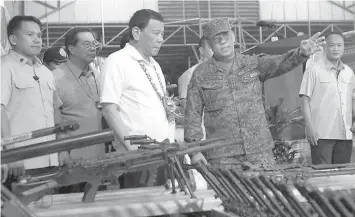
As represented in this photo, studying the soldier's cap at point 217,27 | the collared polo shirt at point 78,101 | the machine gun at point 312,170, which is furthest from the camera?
the collared polo shirt at point 78,101

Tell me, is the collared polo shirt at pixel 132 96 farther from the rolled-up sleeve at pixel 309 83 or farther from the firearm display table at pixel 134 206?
the rolled-up sleeve at pixel 309 83

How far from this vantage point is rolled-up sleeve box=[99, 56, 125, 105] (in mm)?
2941

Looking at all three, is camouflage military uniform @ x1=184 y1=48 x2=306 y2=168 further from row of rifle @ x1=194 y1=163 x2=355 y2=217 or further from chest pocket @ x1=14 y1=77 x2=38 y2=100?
chest pocket @ x1=14 y1=77 x2=38 y2=100

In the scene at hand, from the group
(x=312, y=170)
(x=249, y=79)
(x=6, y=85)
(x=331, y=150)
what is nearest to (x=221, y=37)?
(x=249, y=79)

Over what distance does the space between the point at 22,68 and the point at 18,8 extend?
3883 millimetres

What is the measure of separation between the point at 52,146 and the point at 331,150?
3330 millimetres

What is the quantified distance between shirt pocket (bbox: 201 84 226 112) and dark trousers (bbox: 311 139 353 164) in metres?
1.64

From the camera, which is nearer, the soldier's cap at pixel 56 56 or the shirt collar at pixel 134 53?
the shirt collar at pixel 134 53

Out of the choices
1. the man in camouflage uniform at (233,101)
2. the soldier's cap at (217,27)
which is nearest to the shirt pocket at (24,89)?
the man in camouflage uniform at (233,101)

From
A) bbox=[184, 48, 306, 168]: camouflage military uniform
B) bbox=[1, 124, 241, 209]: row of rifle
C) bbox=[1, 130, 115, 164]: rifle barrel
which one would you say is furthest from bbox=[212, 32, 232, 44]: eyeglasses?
bbox=[1, 130, 115, 164]: rifle barrel

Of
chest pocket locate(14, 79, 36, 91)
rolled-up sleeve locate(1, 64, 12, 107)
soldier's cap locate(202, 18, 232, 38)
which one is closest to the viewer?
rolled-up sleeve locate(1, 64, 12, 107)

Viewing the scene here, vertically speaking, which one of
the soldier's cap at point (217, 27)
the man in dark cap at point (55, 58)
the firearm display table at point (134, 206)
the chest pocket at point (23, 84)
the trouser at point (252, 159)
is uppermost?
the soldier's cap at point (217, 27)

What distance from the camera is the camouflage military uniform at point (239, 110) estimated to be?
3012 millimetres

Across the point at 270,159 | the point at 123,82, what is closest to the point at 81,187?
the point at 123,82
